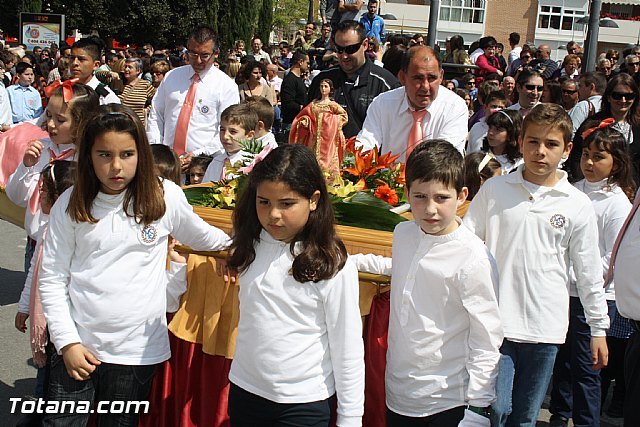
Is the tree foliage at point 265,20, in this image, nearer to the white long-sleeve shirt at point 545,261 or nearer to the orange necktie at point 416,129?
the orange necktie at point 416,129

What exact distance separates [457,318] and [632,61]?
8473mm

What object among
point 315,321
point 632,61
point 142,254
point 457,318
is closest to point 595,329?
point 457,318

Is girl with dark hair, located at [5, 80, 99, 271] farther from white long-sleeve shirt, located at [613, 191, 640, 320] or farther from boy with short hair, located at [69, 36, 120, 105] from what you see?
white long-sleeve shirt, located at [613, 191, 640, 320]

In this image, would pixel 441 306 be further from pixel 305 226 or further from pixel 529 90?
pixel 529 90

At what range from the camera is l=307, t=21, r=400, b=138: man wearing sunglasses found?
6.14m

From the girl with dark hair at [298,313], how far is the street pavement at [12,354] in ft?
7.46

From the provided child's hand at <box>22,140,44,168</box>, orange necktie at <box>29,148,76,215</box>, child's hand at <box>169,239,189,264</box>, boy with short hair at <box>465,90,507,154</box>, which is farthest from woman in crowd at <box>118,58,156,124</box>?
child's hand at <box>169,239,189,264</box>

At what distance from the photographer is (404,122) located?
5.03m

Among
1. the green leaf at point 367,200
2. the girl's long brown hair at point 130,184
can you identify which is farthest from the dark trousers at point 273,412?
the green leaf at point 367,200

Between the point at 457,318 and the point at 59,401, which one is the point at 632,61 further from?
the point at 59,401

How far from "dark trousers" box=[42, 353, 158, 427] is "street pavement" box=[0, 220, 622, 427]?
149 cm

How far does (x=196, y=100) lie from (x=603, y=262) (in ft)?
12.0

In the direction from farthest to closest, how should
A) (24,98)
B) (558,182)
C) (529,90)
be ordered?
(24,98), (529,90), (558,182)

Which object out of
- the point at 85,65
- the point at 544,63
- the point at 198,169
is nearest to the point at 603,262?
the point at 198,169
